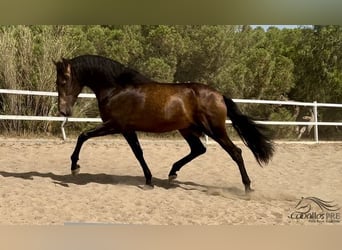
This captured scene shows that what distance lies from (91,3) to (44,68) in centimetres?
408

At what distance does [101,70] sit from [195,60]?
16.9 ft

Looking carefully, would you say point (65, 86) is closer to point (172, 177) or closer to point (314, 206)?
point (172, 177)

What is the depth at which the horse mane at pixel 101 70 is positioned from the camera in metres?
4.59

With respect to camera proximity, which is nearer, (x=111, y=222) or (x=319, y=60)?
(x=111, y=222)

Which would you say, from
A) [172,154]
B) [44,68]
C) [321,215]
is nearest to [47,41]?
[44,68]

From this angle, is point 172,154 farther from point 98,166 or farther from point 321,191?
point 321,191

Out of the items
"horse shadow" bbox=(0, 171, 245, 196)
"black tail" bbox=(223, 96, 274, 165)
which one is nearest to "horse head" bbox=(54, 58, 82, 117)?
"horse shadow" bbox=(0, 171, 245, 196)

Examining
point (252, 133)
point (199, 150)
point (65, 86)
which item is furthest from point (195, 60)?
point (65, 86)

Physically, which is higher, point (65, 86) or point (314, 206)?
point (65, 86)

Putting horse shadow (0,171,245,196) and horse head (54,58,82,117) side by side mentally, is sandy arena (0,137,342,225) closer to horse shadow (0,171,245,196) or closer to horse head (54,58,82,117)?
horse shadow (0,171,245,196)

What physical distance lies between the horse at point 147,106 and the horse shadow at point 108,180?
0.19m

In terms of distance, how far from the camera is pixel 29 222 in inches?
145

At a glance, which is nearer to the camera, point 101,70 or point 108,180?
point 101,70

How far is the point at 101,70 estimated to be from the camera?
182 inches
